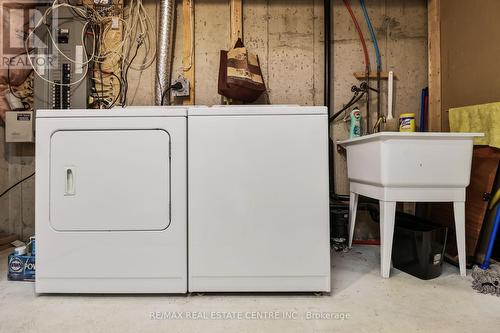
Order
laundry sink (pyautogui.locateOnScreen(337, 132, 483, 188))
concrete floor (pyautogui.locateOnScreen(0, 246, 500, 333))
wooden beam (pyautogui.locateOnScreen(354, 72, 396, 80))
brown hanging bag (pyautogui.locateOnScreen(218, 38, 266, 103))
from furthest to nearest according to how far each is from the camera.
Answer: wooden beam (pyautogui.locateOnScreen(354, 72, 396, 80))
brown hanging bag (pyautogui.locateOnScreen(218, 38, 266, 103))
laundry sink (pyautogui.locateOnScreen(337, 132, 483, 188))
concrete floor (pyautogui.locateOnScreen(0, 246, 500, 333))

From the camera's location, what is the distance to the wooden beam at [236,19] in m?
2.05

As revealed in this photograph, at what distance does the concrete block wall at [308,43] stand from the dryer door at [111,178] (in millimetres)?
1017

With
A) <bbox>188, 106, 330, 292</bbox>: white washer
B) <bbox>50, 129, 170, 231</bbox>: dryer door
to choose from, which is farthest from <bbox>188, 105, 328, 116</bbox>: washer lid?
<bbox>50, 129, 170, 231</bbox>: dryer door

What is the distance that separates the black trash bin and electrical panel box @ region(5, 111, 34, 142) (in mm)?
2589

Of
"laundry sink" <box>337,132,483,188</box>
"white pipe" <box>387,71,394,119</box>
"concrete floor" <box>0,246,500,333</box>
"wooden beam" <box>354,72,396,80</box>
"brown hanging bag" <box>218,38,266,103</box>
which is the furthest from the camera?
"wooden beam" <box>354,72,396,80</box>

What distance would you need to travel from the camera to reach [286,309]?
1.13 metres

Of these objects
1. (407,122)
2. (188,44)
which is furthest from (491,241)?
(188,44)

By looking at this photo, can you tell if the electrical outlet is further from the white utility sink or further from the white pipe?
the white pipe

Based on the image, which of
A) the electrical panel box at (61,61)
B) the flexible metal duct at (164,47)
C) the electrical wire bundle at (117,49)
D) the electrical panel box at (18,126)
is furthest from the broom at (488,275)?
the electrical panel box at (18,126)

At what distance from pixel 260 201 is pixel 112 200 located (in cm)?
67

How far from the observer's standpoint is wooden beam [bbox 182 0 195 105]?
6.75 feet

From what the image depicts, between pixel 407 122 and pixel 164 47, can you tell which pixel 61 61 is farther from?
pixel 407 122

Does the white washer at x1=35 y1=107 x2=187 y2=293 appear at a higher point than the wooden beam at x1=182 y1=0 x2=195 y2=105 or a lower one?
lower

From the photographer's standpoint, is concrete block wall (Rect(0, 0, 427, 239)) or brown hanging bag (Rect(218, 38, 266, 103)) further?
concrete block wall (Rect(0, 0, 427, 239))
